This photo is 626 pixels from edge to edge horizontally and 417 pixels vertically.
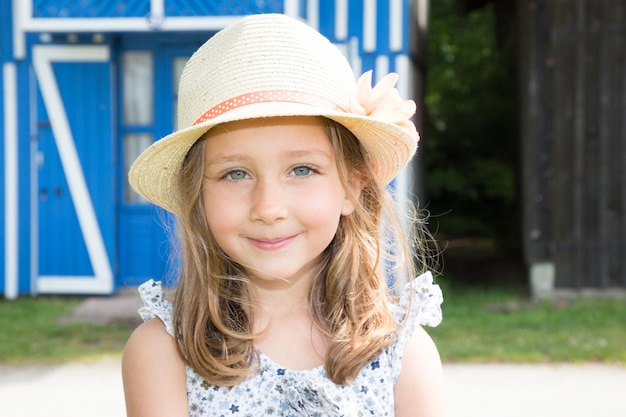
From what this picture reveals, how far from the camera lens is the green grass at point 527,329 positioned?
596cm

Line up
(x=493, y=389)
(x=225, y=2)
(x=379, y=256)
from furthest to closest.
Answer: (x=225, y=2)
(x=493, y=389)
(x=379, y=256)

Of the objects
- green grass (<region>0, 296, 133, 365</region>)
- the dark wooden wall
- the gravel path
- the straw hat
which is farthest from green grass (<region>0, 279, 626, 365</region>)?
Result: the straw hat

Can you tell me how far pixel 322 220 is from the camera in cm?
192

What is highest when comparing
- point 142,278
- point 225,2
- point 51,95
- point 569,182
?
point 225,2

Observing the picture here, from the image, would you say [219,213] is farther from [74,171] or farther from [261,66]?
[74,171]

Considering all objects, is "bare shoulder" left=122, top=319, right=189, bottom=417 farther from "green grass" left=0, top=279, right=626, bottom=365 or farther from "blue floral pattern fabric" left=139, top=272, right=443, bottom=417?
"green grass" left=0, top=279, right=626, bottom=365

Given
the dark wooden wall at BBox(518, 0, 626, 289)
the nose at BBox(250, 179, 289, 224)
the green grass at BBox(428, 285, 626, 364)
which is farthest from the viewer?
the dark wooden wall at BBox(518, 0, 626, 289)

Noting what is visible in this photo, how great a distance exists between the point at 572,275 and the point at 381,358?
21.5ft

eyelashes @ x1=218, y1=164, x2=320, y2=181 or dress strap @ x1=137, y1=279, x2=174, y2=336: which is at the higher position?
eyelashes @ x1=218, y1=164, x2=320, y2=181

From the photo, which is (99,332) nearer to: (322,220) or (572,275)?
(572,275)

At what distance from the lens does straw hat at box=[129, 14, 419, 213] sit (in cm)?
188

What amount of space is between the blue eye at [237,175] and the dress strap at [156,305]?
0.35 m

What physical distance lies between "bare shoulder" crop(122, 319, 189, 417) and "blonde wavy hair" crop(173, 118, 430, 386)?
33 millimetres

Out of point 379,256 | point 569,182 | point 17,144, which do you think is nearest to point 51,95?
point 17,144
